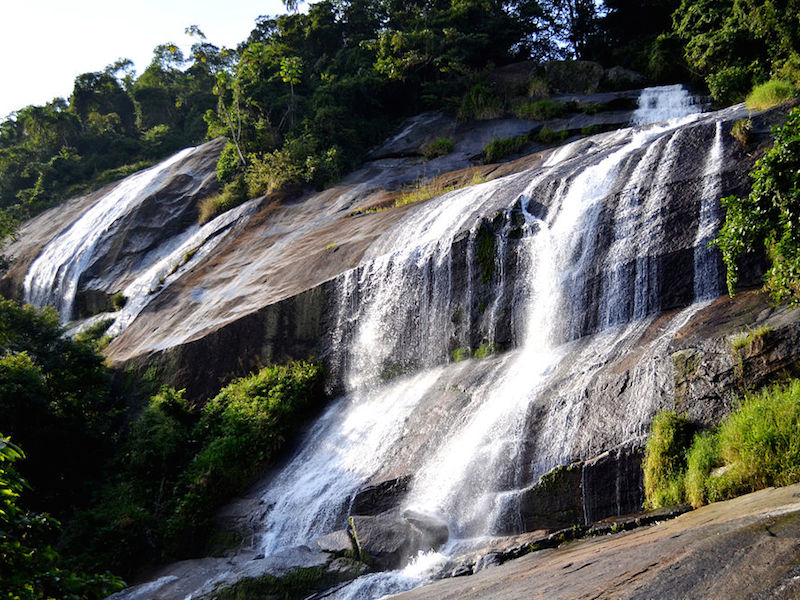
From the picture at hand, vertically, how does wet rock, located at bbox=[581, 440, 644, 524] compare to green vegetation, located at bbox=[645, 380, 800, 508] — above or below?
below

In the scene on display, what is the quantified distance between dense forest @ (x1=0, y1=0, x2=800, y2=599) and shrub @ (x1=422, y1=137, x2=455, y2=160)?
105 inches

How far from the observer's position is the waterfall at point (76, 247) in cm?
2456

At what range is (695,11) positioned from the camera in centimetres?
1889

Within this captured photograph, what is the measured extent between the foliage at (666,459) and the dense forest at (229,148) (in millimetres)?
1951

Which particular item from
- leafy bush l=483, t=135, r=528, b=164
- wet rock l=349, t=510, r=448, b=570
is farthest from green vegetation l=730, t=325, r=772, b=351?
leafy bush l=483, t=135, r=528, b=164

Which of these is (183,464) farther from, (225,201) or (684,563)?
(225,201)

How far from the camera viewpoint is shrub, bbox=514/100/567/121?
21.4m

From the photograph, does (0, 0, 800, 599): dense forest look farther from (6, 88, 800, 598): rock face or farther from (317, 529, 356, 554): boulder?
(317, 529, 356, 554): boulder

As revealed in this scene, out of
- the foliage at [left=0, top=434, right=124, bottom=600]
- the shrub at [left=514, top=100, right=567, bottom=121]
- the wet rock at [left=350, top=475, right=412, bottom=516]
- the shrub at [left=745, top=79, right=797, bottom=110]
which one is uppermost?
the shrub at [left=514, top=100, right=567, bottom=121]

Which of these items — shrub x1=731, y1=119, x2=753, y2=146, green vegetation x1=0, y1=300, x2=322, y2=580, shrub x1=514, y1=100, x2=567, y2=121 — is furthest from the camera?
shrub x1=514, y1=100, x2=567, y2=121

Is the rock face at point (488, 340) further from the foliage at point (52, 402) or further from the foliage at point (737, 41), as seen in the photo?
the foliage at point (737, 41)

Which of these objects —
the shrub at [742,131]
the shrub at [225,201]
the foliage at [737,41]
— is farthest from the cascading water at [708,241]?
the shrub at [225,201]

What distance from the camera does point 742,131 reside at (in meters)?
10.8

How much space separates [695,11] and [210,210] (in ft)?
61.1
